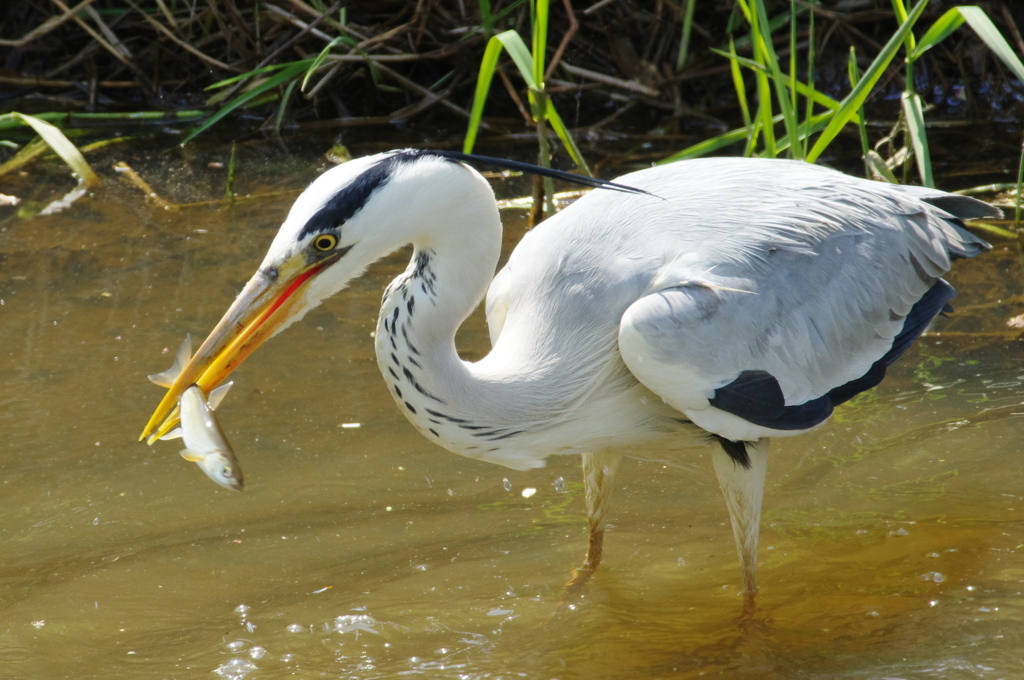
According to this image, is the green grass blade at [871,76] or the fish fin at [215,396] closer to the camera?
the fish fin at [215,396]

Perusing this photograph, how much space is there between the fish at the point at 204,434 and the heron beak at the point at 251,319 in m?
0.04

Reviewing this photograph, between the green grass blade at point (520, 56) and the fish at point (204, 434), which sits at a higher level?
the green grass blade at point (520, 56)

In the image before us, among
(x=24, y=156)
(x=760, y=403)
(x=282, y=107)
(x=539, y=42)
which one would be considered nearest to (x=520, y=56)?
(x=539, y=42)

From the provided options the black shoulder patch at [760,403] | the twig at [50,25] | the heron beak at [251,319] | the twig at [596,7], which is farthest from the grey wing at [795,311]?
the twig at [50,25]

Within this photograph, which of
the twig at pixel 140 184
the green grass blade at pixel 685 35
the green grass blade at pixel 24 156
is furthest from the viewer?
the green grass blade at pixel 685 35

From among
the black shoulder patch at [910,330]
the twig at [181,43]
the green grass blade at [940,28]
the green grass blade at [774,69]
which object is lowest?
the twig at [181,43]

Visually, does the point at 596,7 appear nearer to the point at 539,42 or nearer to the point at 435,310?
the point at 539,42

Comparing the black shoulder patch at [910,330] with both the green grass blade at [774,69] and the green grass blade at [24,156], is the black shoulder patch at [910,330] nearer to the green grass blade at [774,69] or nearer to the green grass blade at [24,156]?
the green grass blade at [774,69]

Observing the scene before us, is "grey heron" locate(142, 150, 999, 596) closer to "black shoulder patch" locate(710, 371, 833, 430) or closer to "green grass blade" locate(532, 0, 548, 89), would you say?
"black shoulder patch" locate(710, 371, 833, 430)

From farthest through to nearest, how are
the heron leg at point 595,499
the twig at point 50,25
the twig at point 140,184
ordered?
the twig at point 50,25
the twig at point 140,184
the heron leg at point 595,499

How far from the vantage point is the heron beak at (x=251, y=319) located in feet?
8.14

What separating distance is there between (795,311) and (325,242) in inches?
55.6

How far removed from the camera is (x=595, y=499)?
333 cm

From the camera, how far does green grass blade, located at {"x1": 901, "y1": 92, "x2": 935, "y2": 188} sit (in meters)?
4.11
